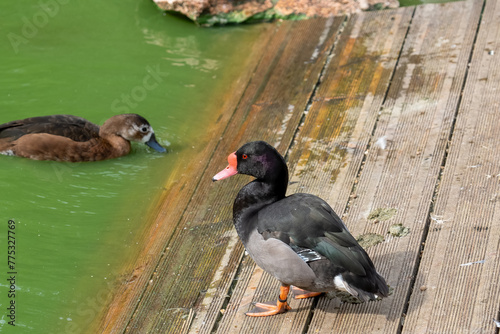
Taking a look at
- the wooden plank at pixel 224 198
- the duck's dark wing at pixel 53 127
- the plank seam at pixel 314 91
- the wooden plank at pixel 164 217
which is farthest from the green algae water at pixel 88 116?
the plank seam at pixel 314 91

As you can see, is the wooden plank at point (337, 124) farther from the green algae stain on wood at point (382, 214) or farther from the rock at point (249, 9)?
the rock at point (249, 9)

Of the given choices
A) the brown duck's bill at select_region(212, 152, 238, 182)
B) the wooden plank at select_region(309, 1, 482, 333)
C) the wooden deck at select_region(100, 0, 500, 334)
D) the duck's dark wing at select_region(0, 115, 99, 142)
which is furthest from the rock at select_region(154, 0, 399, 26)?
the brown duck's bill at select_region(212, 152, 238, 182)

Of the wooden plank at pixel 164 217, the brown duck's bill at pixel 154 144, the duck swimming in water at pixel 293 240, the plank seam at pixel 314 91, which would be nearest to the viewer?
the duck swimming in water at pixel 293 240

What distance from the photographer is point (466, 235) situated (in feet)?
13.8

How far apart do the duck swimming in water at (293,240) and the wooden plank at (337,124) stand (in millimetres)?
126

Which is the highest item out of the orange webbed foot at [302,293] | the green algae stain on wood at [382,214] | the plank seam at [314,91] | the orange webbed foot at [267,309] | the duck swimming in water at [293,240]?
the duck swimming in water at [293,240]

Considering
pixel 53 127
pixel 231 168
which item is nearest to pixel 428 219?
pixel 231 168

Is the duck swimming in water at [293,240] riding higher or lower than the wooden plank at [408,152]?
higher

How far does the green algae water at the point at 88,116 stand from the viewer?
4848 mm

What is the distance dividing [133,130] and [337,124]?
1.91 metres

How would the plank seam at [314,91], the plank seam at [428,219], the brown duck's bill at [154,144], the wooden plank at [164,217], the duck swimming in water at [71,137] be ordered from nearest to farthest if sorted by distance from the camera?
1. the plank seam at [428,219]
2. the wooden plank at [164,217]
3. the plank seam at [314,91]
4. the duck swimming in water at [71,137]
5. the brown duck's bill at [154,144]

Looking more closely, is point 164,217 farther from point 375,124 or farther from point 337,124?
point 375,124

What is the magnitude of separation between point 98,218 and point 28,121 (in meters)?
1.48

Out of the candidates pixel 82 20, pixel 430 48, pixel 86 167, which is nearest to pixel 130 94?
pixel 86 167
